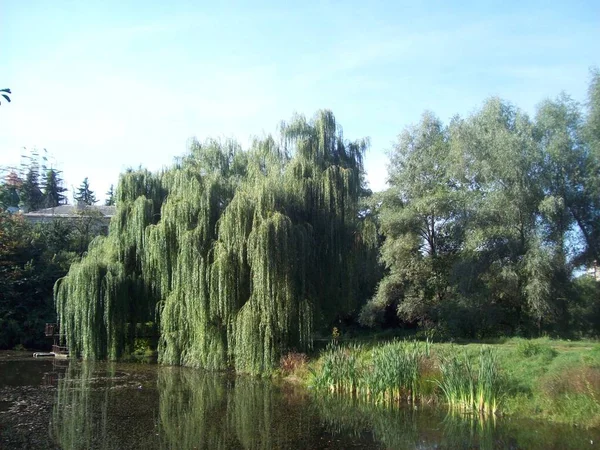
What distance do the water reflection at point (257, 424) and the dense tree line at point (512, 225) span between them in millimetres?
10885

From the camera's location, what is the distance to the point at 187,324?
2445 cm

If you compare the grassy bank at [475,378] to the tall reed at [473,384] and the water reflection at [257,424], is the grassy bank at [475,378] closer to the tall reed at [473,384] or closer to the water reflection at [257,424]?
the tall reed at [473,384]

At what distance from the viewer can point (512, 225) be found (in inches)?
1022

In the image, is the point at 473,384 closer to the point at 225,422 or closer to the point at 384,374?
the point at 384,374

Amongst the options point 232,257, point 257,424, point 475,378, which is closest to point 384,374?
point 475,378

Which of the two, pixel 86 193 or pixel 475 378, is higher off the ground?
pixel 86 193

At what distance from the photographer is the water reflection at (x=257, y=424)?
12.8 meters

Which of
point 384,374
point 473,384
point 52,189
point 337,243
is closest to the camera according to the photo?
point 473,384

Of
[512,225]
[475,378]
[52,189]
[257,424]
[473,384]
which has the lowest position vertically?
[257,424]

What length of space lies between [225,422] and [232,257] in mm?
8465

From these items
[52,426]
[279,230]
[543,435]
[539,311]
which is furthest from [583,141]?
[52,426]

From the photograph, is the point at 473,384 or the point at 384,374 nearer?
the point at 473,384

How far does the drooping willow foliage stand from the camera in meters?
21.9

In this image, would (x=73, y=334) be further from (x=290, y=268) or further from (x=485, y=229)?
(x=485, y=229)
